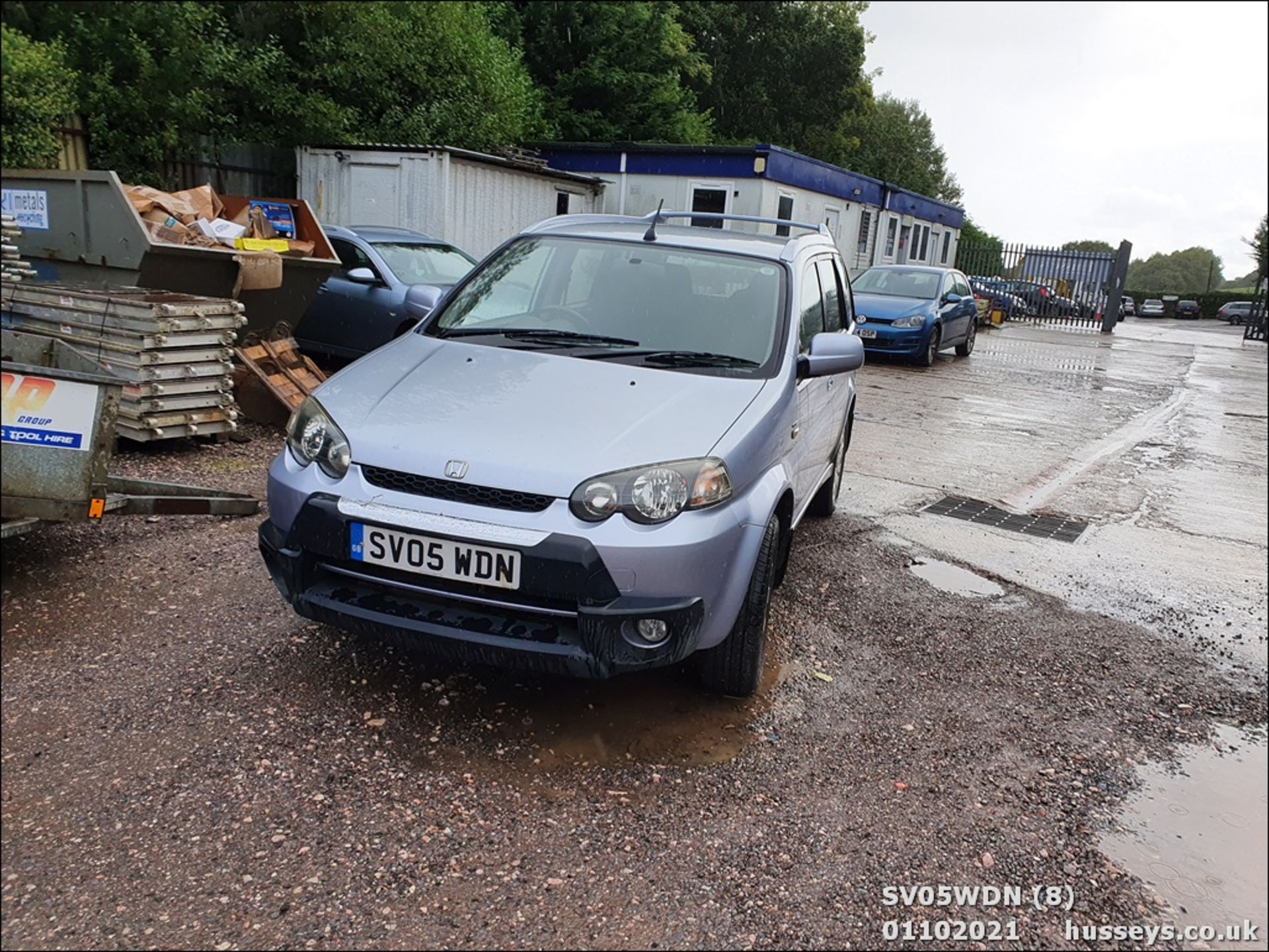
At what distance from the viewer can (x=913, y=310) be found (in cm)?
1619

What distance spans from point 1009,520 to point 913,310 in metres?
10.2

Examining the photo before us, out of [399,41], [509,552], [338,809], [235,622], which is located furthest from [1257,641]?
[399,41]

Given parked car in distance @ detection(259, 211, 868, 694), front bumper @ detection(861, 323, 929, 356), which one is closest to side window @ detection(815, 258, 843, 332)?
parked car in distance @ detection(259, 211, 868, 694)

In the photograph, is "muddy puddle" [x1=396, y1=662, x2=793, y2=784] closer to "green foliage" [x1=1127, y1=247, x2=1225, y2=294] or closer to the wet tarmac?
the wet tarmac

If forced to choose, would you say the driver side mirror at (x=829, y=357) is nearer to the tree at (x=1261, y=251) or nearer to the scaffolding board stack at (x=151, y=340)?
the scaffolding board stack at (x=151, y=340)

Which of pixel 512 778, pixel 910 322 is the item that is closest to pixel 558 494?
pixel 512 778

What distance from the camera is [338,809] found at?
277 cm

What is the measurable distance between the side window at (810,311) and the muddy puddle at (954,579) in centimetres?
157

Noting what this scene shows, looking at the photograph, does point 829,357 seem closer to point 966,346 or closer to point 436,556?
point 436,556

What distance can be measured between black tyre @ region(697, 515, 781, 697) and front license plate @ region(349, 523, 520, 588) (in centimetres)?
91

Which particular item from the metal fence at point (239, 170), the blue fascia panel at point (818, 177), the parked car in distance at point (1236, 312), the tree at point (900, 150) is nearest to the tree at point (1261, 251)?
the parked car in distance at point (1236, 312)

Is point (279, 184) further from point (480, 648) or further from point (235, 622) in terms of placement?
point (480, 648)

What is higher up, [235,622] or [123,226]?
[123,226]

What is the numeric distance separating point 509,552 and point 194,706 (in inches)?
50.7
